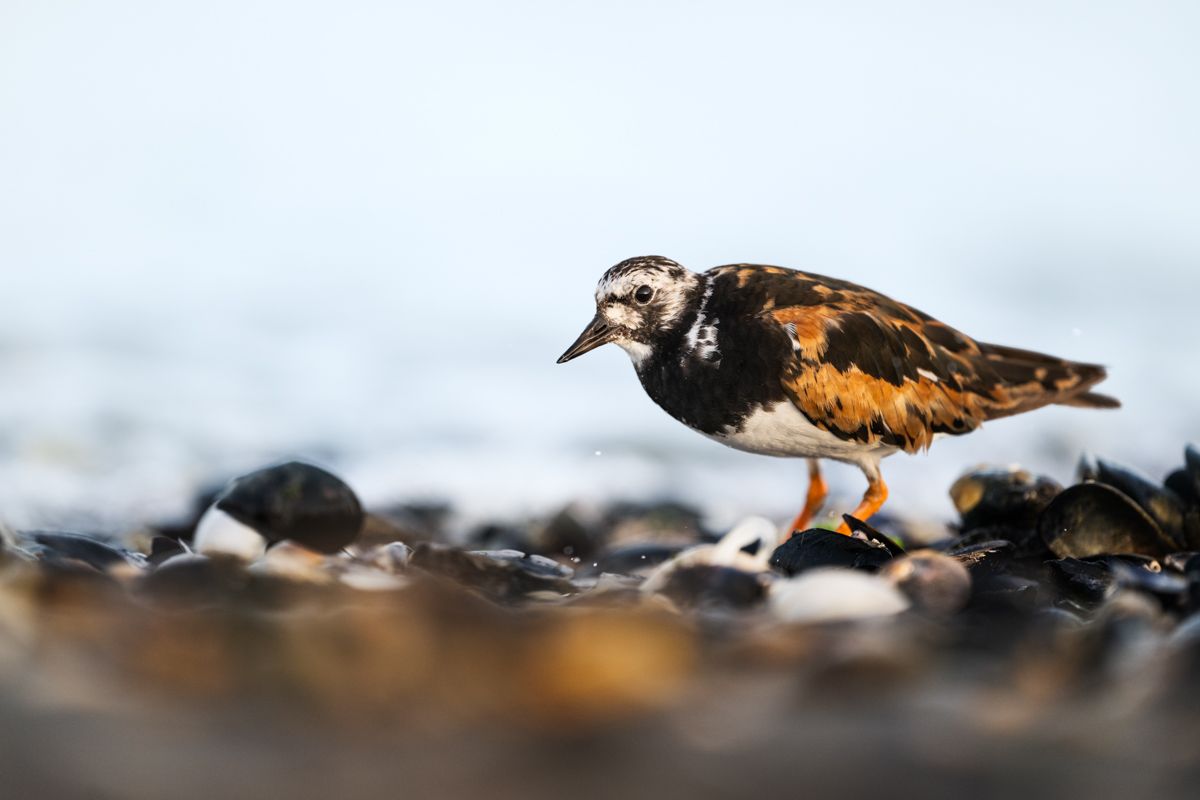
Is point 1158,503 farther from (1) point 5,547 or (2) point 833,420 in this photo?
(1) point 5,547

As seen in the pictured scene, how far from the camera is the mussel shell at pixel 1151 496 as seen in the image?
4.15 metres

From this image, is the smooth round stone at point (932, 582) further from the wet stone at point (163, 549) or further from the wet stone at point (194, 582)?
the wet stone at point (163, 549)

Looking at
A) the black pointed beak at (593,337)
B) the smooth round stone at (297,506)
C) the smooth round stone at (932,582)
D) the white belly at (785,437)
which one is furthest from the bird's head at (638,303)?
the smooth round stone at (932,582)

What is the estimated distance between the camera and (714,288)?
4566 mm

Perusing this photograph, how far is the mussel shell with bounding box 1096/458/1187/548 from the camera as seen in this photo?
4.15 m

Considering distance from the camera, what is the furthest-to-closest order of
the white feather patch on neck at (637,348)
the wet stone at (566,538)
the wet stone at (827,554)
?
the wet stone at (566,538) → the white feather patch on neck at (637,348) → the wet stone at (827,554)

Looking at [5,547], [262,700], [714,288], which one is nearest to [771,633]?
[262,700]

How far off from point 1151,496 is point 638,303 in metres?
2.15

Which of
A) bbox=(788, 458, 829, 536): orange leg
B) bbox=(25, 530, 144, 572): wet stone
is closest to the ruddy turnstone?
bbox=(788, 458, 829, 536): orange leg

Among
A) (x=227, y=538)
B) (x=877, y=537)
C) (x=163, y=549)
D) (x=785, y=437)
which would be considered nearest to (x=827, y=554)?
(x=877, y=537)

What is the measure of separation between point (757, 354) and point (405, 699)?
2765mm

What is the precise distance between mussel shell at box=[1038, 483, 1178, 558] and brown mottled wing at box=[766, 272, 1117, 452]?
798 millimetres

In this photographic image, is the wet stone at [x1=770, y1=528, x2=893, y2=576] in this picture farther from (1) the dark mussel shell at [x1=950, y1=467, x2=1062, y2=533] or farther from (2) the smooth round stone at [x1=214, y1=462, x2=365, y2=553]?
(2) the smooth round stone at [x1=214, y1=462, x2=365, y2=553]

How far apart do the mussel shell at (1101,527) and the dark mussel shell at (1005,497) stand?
41 centimetres
